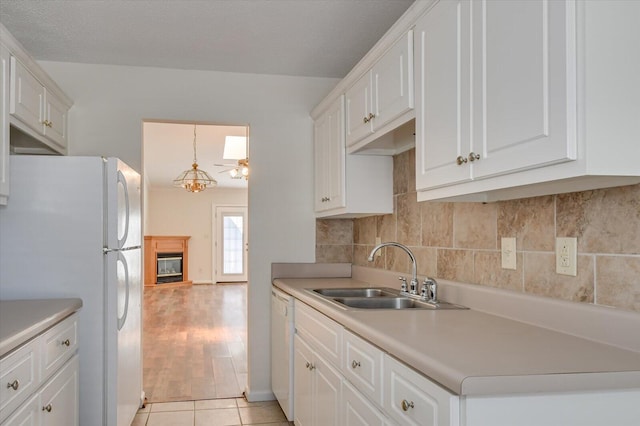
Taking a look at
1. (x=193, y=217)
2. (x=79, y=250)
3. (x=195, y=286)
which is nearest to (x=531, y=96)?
(x=79, y=250)

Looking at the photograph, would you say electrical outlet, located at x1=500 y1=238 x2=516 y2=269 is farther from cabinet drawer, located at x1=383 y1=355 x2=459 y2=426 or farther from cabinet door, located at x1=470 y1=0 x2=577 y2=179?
cabinet drawer, located at x1=383 y1=355 x2=459 y2=426

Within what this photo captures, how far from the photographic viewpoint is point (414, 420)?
1.46 metres

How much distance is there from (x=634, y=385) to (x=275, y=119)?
127 inches

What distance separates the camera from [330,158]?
3.66m

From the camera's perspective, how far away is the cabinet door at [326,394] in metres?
2.27

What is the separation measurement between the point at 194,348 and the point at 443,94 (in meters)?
4.44

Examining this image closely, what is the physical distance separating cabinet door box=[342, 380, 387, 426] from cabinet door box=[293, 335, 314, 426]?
0.64 metres

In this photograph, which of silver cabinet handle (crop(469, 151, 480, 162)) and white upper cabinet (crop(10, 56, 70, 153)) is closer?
silver cabinet handle (crop(469, 151, 480, 162))

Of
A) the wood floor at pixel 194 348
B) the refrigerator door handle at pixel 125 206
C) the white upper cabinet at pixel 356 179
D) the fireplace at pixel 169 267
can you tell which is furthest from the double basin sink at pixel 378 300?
the fireplace at pixel 169 267

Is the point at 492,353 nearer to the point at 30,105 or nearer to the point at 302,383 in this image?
the point at 302,383

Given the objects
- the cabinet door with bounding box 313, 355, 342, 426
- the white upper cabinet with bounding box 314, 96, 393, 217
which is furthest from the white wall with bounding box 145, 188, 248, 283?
the cabinet door with bounding box 313, 355, 342, 426

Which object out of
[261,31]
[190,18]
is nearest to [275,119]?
[261,31]

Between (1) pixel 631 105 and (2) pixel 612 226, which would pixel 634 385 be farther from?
(1) pixel 631 105

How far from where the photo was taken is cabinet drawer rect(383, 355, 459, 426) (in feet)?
4.21
